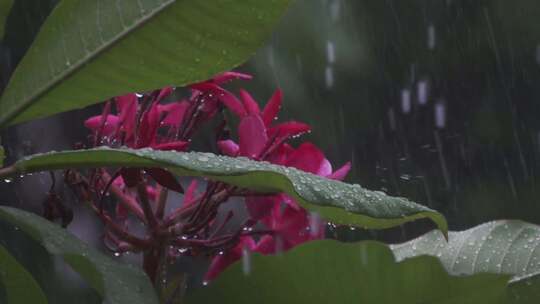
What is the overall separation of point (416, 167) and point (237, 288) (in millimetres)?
1796

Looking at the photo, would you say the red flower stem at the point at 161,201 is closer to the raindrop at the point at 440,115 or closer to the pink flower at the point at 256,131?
the pink flower at the point at 256,131

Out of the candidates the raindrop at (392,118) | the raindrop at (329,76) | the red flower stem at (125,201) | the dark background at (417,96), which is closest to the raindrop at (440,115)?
the dark background at (417,96)

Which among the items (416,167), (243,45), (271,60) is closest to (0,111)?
(243,45)

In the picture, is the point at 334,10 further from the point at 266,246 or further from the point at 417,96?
the point at 266,246

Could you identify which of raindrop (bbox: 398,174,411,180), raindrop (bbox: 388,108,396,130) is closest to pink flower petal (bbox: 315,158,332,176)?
raindrop (bbox: 398,174,411,180)

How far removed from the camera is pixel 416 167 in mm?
2279

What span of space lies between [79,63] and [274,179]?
0.16 metres

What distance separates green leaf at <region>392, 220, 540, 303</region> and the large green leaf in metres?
0.13

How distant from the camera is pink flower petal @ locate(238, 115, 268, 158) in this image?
25.7 inches

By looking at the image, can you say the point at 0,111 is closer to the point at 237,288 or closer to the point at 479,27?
the point at 237,288

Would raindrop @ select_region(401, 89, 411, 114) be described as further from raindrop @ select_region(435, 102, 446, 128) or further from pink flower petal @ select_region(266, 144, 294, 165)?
pink flower petal @ select_region(266, 144, 294, 165)

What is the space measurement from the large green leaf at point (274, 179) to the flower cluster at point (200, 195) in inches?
3.8

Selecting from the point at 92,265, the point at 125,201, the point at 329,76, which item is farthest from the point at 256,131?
the point at 329,76

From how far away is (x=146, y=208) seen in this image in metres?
0.62
